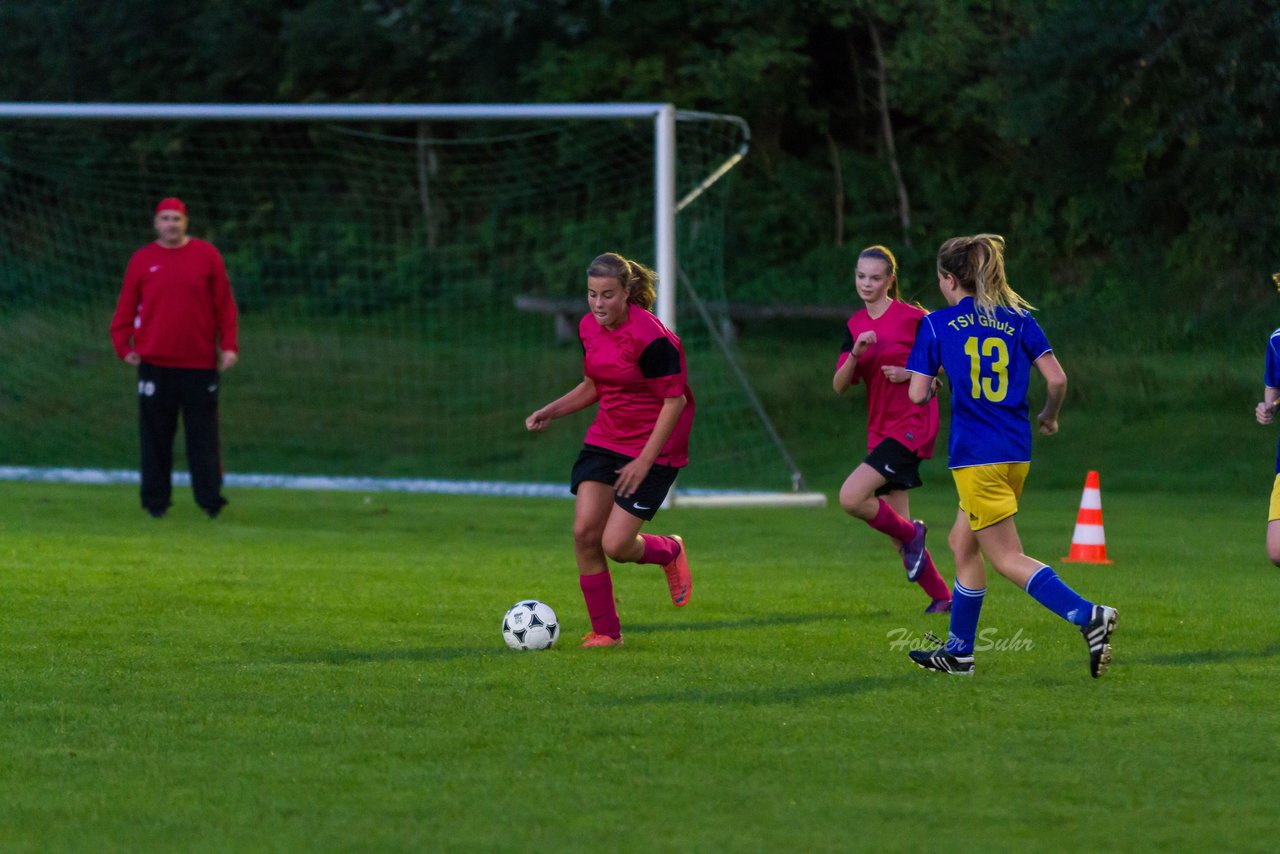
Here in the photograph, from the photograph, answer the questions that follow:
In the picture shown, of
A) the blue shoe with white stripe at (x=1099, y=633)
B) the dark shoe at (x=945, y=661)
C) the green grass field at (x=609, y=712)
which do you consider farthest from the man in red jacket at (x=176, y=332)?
the blue shoe with white stripe at (x=1099, y=633)

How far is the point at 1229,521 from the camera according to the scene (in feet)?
40.2

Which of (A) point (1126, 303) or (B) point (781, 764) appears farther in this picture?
(A) point (1126, 303)

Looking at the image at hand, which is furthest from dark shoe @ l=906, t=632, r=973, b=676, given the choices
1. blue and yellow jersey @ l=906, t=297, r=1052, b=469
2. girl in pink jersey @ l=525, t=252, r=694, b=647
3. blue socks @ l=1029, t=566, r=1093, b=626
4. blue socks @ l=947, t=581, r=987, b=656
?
girl in pink jersey @ l=525, t=252, r=694, b=647

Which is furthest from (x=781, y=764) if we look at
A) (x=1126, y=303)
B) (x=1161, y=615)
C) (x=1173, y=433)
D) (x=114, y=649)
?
(x=1126, y=303)

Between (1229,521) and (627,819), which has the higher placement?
(627,819)

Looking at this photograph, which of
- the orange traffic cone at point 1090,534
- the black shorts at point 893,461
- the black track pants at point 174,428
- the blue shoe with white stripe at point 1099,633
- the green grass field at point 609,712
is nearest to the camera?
the green grass field at point 609,712

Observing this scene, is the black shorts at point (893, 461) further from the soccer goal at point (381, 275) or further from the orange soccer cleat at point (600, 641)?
the soccer goal at point (381, 275)

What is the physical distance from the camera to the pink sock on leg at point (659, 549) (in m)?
7.14

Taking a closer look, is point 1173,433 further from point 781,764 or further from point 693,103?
point 781,764

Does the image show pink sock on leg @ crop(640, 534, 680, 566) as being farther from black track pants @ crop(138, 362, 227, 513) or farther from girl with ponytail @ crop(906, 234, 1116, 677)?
black track pants @ crop(138, 362, 227, 513)

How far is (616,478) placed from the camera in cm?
673

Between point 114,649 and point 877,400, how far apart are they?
11.2 ft

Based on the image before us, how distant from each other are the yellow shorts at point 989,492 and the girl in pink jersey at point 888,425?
5.89 feet

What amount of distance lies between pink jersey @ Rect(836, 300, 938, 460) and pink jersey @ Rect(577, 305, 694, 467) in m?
1.46
